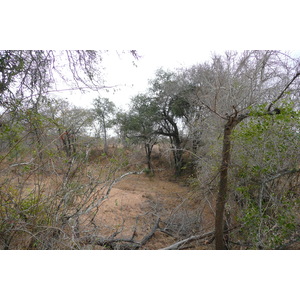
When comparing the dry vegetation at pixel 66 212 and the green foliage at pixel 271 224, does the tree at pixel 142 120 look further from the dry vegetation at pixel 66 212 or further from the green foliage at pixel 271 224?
the green foliage at pixel 271 224

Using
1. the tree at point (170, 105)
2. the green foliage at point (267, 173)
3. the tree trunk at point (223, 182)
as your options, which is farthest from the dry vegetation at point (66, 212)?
the tree at point (170, 105)

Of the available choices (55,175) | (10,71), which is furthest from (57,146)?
(10,71)

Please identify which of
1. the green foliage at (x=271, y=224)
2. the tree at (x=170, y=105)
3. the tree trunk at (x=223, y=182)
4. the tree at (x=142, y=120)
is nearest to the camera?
the green foliage at (x=271, y=224)

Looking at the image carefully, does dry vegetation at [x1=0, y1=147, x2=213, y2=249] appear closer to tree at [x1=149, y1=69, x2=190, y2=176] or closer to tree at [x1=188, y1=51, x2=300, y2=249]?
tree at [x1=188, y1=51, x2=300, y2=249]

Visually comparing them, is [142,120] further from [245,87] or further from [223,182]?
[223,182]

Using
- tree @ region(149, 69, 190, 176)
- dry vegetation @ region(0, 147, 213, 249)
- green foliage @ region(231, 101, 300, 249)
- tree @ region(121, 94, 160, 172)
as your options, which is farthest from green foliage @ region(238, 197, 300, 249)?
tree @ region(121, 94, 160, 172)

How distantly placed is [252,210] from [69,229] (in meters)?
2.27

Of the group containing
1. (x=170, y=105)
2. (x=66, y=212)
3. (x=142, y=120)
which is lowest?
(x=66, y=212)

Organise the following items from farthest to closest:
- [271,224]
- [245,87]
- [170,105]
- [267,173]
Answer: [170,105], [245,87], [267,173], [271,224]

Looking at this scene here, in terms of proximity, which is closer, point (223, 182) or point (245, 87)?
point (223, 182)

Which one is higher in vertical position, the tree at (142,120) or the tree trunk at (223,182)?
the tree at (142,120)

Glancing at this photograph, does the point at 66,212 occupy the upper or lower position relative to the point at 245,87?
lower

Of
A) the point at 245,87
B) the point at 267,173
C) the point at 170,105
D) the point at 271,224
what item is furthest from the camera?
the point at 170,105

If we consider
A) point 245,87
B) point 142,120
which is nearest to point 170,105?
point 142,120
